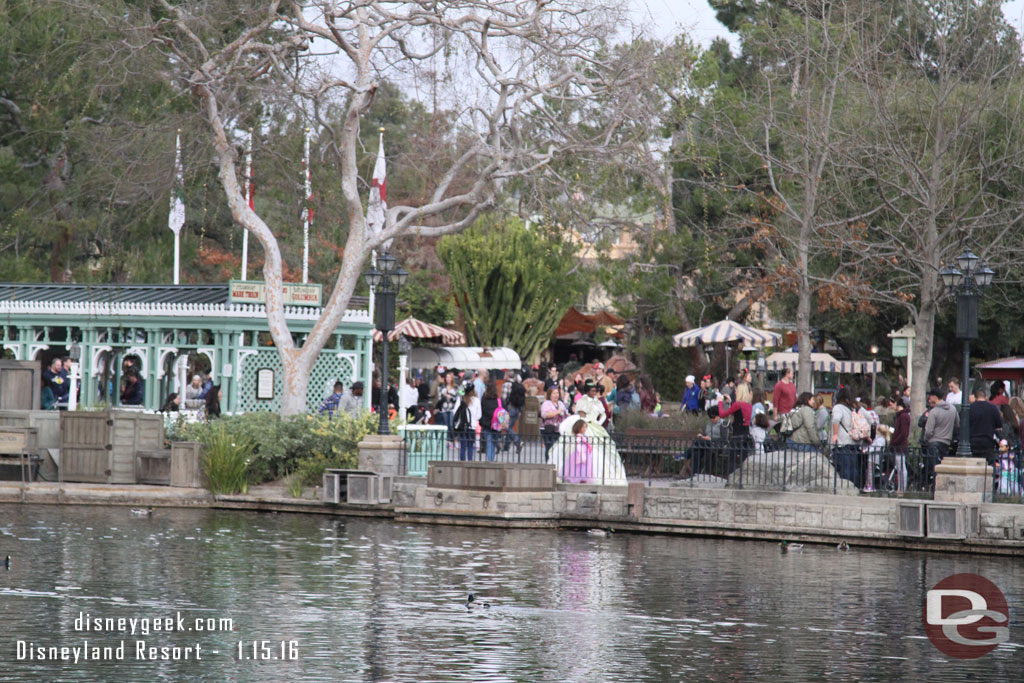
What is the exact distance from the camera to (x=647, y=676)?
10539 mm

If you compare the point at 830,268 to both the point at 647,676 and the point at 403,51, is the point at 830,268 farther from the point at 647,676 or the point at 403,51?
the point at 647,676

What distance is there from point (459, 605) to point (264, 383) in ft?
55.1

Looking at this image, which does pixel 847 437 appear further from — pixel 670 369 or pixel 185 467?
pixel 670 369

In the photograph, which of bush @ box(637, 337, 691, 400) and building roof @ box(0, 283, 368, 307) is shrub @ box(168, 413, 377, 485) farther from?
bush @ box(637, 337, 691, 400)

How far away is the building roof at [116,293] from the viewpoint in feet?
98.5

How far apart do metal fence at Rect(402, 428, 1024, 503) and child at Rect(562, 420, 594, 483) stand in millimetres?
16

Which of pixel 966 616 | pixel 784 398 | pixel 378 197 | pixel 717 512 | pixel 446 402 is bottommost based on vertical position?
pixel 966 616

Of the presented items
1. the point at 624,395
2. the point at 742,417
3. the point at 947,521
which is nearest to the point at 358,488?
the point at 742,417

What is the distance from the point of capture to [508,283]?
161ft

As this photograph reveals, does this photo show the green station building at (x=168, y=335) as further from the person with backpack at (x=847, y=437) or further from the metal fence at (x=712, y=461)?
the person with backpack at (x=847, y=437)

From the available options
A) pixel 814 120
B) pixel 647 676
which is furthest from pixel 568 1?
pixel 647 676

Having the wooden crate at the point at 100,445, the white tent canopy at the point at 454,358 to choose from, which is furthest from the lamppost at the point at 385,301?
the white tent canopy at the point at 454,358

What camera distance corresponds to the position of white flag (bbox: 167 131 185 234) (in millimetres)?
28266

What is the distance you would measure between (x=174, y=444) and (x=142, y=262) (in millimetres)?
15974
